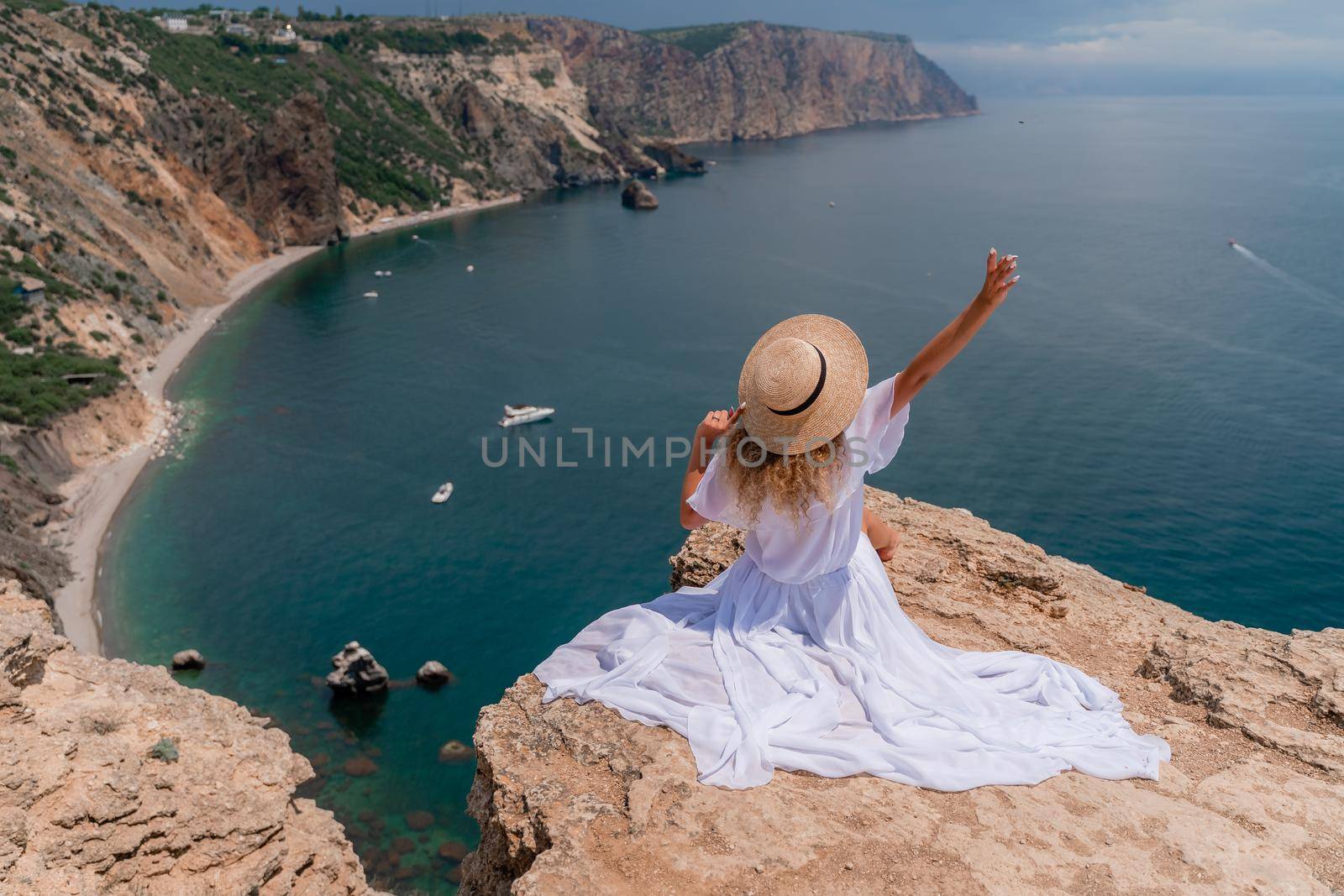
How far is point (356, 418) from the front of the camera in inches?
1881

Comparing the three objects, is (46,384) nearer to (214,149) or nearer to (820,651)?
(820,651)

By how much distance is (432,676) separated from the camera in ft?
91.2

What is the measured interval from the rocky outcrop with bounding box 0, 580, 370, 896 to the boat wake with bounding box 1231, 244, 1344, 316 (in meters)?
72.3

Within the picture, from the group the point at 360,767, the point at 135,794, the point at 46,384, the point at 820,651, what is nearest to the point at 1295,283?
the point at 360,767

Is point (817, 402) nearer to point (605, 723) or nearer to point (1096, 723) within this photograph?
point (605, 723)

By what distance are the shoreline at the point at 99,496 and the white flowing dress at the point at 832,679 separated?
1618 cm

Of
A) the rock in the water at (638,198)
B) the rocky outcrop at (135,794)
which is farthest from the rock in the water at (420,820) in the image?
the rock in the water at (638,198)

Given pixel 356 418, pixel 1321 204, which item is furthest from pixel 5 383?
pixel 1321 204

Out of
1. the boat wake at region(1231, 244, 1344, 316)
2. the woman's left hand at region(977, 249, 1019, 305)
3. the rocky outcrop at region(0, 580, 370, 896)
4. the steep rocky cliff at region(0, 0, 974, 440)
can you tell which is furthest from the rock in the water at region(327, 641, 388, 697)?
the boat wake at region(1231, 244, 1344, 316)

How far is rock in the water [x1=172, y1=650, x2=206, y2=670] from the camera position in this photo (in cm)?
2695

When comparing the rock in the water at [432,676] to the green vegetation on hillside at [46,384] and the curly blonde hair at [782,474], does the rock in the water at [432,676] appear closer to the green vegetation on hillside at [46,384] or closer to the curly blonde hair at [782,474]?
the green vegetation on hillside at [46,384]

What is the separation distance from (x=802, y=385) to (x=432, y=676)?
24928 millimetres

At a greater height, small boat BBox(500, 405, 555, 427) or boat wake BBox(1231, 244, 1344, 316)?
boat wake BBox(1231, 244, 1344, 316)

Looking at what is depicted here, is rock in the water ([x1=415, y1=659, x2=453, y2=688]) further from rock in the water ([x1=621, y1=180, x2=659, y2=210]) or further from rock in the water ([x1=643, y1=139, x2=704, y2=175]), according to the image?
rock in the water ([x1=643, y1=139, x2=704, y2=175])
